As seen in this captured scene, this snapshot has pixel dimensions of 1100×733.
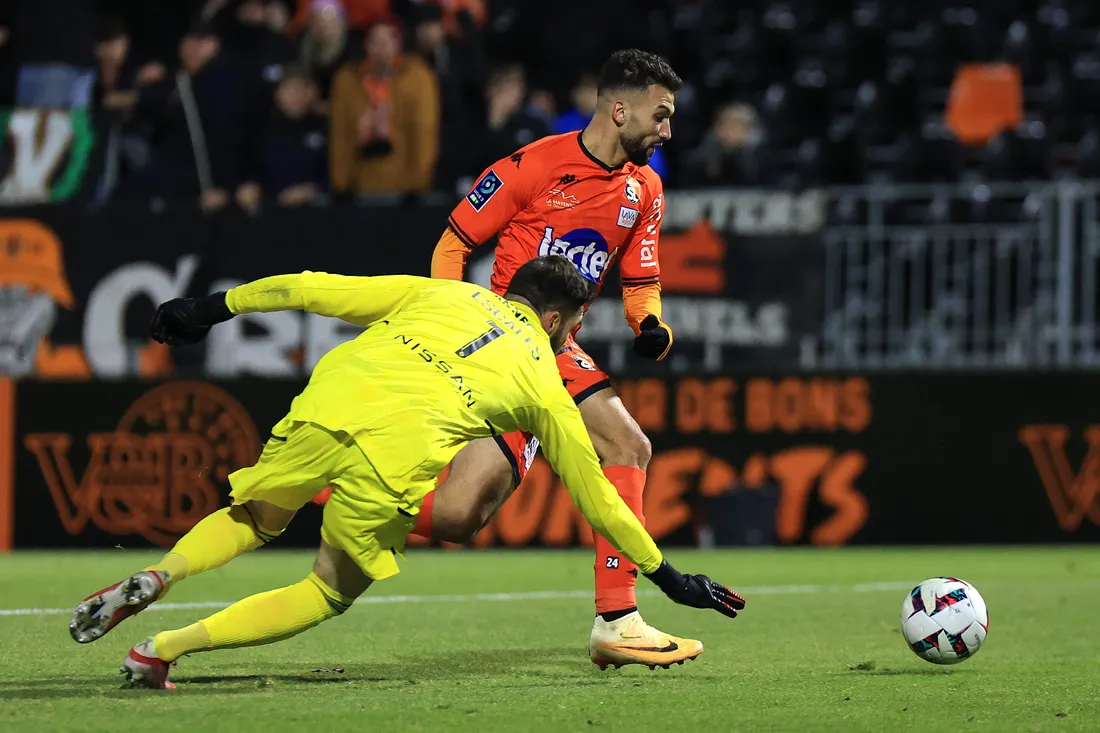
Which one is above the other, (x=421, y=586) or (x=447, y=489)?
(x=447, y=489)

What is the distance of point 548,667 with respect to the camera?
21.8 ft

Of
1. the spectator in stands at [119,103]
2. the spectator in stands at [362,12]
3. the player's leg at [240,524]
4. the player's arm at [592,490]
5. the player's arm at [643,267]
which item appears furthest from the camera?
the spectator in stands at [362,12]

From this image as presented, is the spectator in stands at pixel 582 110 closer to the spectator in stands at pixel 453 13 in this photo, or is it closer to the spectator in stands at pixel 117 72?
the spectator in stands at pixel 453 13

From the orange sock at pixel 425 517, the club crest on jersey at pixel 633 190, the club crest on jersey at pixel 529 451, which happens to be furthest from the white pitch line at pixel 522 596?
the club crest on jersey at pixel 633 190

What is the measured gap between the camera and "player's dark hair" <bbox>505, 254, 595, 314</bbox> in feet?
20.0

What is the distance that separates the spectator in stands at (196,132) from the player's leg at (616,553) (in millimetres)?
7151

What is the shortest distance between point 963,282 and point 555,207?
6543 mm

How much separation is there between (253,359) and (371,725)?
8.40m

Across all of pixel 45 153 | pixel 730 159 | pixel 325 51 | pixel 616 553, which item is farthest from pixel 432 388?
pixel 325 51

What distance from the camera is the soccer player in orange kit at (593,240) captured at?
6992 millimetres

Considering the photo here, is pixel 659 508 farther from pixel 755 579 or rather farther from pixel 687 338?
pixel 755 579

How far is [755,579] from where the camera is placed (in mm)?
10930

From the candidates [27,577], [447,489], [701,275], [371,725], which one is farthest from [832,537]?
[371,725]

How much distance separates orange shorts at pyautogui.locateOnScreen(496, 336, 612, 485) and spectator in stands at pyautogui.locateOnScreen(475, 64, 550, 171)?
6626mm
